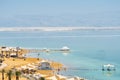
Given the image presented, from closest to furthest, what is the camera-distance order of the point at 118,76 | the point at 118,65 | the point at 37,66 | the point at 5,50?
the point at 118,76 < the point at 37,66 < the point at 118,65 < the point at 5,50

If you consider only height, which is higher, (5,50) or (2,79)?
(5,50)

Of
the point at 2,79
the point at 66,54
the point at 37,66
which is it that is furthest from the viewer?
the point at 66,54

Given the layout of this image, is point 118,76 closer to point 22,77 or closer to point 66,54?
point 22,77

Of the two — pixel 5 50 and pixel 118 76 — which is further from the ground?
pixel 5 50

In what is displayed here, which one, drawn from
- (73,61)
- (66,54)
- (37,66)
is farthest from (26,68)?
(66,54)

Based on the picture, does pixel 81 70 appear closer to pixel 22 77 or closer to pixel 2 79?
pixel 22 77

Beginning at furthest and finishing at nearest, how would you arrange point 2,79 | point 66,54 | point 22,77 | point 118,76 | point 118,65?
point 66,54 → point 118,65 → point 118,76 → point 22,77 → point 2,79

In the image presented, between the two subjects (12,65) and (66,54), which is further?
(66,54)

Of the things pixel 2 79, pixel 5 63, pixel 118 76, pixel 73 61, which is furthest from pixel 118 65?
pixel 2 79

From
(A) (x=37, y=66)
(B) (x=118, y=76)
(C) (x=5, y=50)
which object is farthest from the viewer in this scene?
(C) (x=5, y=50)
